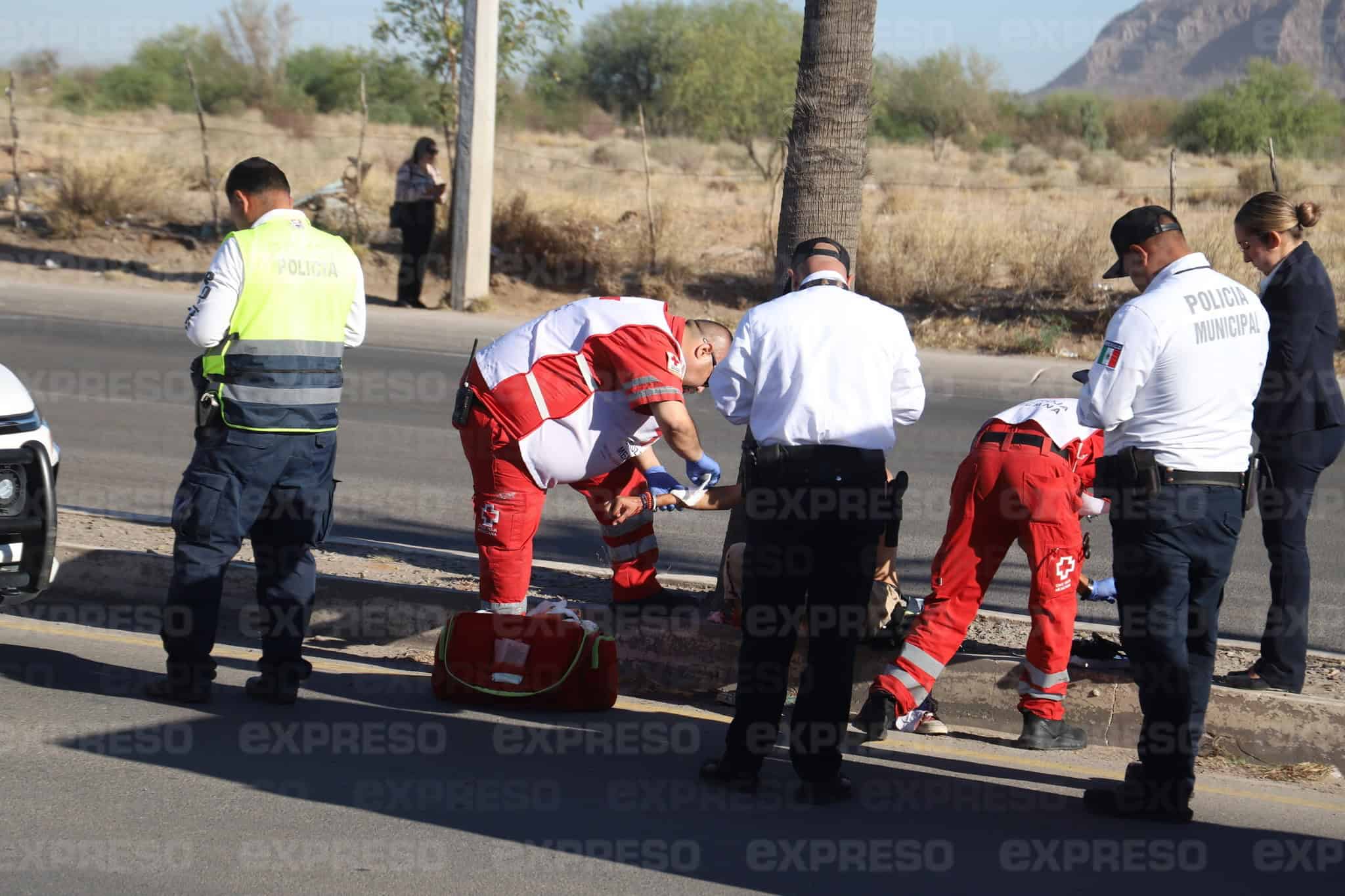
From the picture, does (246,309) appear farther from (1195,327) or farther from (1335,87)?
(1335,87)

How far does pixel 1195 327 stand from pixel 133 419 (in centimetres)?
892

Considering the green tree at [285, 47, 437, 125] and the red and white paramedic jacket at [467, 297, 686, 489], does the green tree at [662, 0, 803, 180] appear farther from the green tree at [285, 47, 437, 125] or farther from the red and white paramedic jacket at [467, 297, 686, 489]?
the red and white paramedic jacket at [467, 297, 686, 489]

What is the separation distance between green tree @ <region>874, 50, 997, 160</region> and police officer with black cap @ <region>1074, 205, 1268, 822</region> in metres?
50.4

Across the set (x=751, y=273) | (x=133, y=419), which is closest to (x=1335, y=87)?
(x=751, y=273)

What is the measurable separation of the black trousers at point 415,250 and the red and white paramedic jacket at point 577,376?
1294 centimetres

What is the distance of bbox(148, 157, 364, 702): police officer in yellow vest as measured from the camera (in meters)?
5.25

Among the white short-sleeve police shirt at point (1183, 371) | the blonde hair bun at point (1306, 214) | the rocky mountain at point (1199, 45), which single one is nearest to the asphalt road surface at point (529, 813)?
the white short-sleeve police shirt at point (1183, 371)

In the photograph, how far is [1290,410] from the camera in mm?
5703

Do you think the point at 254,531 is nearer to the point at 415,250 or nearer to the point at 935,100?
the point at 415,250

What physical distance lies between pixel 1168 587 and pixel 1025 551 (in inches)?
29.7

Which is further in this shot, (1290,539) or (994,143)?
(994,143)

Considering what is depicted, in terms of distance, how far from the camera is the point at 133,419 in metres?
11.4

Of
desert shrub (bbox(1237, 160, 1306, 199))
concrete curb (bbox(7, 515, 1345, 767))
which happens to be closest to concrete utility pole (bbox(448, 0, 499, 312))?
concrete curb (bbox(7, 515, 1345, 767))

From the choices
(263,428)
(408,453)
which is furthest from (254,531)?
(408,453)
